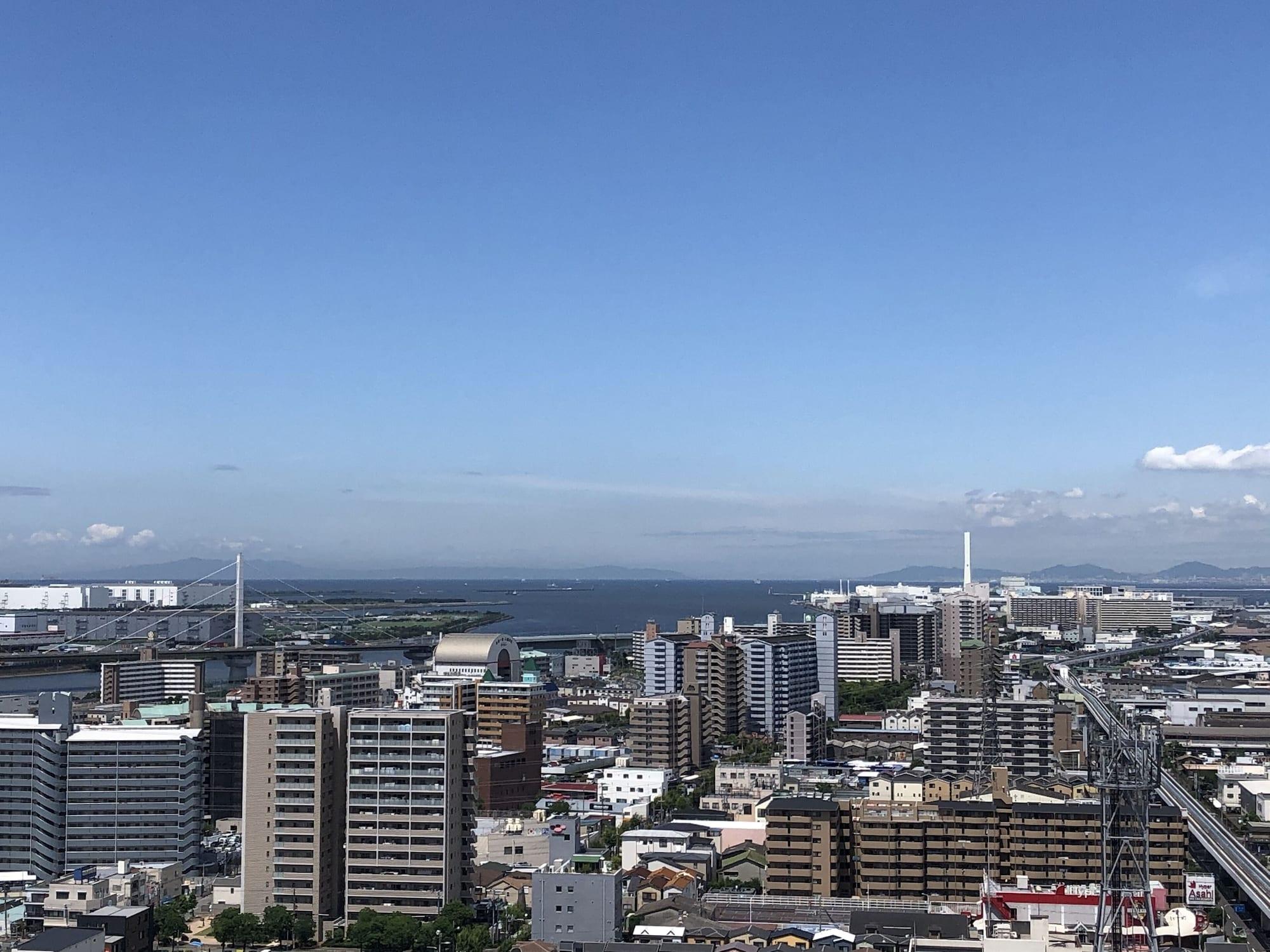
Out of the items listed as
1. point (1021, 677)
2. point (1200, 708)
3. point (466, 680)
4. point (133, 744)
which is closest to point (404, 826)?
point (133, 744)

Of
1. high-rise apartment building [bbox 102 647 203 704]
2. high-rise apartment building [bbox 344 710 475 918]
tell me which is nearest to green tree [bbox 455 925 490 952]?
high-rise apartment building [bbox 344 710 475 918]

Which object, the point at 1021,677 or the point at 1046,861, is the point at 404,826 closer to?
the point at 1046,861

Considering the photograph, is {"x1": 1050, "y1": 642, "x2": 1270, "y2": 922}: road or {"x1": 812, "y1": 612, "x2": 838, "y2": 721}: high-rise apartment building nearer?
{"x1": 1050, "y1": 642, "x2": 1270, "y2": 922}: road

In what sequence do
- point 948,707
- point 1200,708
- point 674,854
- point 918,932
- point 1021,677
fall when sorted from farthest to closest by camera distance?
point 1021,677 → point 1200,708 → point 948,707 → point 674,854 → point 918,932

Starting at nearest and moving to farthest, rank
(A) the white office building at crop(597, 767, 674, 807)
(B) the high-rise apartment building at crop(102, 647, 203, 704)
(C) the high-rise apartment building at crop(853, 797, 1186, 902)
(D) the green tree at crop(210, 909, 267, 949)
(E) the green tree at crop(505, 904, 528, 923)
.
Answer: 1. (D) the green tree at crop(210, 909, 267, 949)
2. (E) the green tree at crop(505, 904, 528, 923)
3. (C) the high-rise apartment building at crop(853, 797, 1186, 902)
4. (A) the white office building at crop(597, 767, 674, 807)
5. (B) the high-rise apartment building at crop(102, 647, 203, 704)

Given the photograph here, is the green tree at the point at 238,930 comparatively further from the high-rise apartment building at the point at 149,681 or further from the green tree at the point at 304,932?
the high-rise apartment building at the point at 149,681

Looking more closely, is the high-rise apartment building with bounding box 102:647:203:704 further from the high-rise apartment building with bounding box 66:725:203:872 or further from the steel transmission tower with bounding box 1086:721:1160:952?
the steel transmission tower with bounding box 1086:721:1160:952

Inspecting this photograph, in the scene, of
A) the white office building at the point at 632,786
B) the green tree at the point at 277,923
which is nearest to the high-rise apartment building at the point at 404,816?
the green tree at the point at 277,923

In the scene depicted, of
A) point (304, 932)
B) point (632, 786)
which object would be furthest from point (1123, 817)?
point (632, 786)
